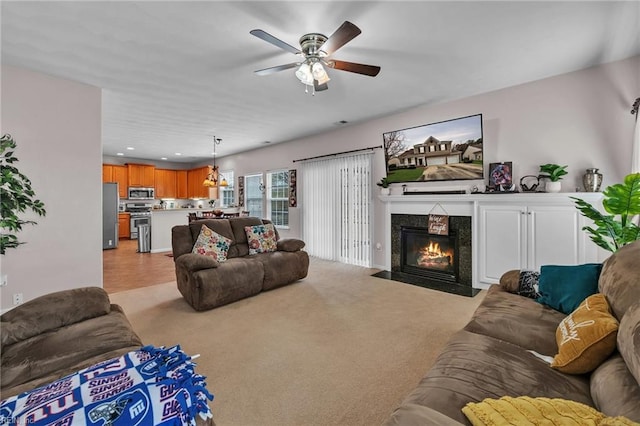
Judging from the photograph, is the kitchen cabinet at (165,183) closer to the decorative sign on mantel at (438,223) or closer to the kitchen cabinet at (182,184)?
the kitchen cabinet at (182,184)

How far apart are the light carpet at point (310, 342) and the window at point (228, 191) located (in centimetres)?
484

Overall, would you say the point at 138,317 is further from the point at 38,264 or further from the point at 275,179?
the point at 275,179

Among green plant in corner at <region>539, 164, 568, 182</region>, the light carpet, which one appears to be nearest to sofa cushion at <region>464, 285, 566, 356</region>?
the light carpet

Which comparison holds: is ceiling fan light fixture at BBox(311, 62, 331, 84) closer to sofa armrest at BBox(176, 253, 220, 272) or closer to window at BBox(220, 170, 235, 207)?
sofa armrest at BBox(176, 253, 220, 272)

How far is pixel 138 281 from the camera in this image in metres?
4.43

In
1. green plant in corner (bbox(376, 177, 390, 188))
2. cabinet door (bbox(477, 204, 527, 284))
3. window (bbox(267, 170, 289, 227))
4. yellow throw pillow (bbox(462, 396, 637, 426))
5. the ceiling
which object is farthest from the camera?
window (bbox(267, 170, 289, 227))

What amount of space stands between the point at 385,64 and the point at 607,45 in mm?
2004

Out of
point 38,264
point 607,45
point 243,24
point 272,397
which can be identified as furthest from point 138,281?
point 607,45

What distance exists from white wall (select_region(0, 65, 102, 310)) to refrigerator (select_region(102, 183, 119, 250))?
4538mm

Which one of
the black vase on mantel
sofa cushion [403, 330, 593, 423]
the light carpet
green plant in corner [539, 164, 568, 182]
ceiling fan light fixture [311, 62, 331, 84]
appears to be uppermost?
ceiling fan light fixture [311, 62, 331, 84]

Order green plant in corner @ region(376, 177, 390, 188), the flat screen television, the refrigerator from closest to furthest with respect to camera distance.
→ the flat screen television → green plant in corner @ region(376, 177, 390, 188) → the refrigerator

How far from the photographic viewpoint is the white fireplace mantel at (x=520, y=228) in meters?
3.15

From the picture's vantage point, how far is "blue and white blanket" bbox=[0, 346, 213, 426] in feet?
2.93

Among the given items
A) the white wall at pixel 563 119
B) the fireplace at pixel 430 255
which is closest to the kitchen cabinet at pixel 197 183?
the fireplace at pixel 430 255
